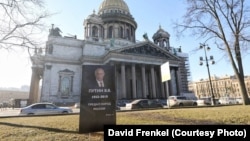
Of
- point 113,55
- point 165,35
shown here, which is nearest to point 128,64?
point 113,55

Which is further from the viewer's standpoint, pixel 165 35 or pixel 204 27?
pixel 165 35

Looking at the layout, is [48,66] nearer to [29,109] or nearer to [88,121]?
[29,109]

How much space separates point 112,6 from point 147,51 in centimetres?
2169

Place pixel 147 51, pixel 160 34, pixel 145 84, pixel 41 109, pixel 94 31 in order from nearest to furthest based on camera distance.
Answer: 1. pixel 41 109
2. pixel 145 84
3. pixel 147 51
4. pixel 94 31
5. pixel 160 34

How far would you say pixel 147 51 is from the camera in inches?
1639

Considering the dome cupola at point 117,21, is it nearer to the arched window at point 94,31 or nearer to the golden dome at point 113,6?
the golden dome at point 113,6

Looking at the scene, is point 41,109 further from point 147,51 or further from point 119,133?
point 147,51

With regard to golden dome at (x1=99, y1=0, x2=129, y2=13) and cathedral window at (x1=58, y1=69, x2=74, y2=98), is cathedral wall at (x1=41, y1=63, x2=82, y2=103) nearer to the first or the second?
cathedral window at (x1=58, y1=69, x2=74, y2=98)

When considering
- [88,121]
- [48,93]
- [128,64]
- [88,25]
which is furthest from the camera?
[88,25]

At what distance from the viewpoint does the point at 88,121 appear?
22.2 feet

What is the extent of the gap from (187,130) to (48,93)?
3607cm

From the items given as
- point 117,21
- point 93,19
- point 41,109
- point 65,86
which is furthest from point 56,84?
point 117,21

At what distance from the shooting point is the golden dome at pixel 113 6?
55.5m

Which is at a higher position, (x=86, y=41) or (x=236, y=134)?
(x=86, y=41)
